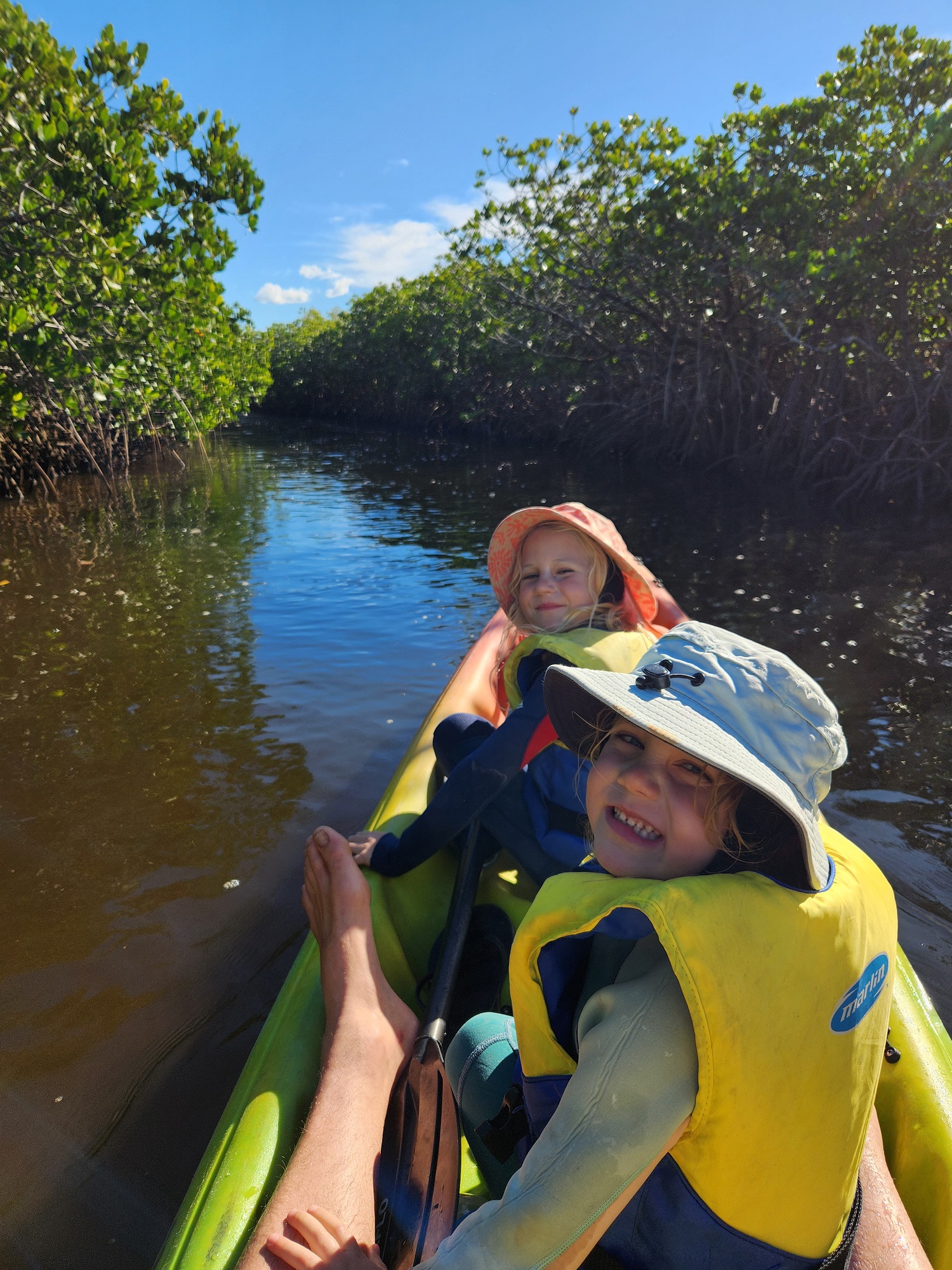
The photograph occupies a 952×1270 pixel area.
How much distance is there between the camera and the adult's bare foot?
67.1 inches

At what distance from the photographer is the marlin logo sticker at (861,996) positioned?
3.21ft

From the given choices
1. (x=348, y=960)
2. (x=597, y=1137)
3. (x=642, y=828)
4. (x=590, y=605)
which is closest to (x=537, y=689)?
(x=590, y=605)

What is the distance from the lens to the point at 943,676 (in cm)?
485

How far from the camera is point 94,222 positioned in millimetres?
6484

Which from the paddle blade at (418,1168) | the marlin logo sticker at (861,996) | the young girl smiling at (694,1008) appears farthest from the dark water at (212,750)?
the marlin logo sticker at (861,996)

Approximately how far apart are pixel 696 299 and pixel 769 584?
7.46 m

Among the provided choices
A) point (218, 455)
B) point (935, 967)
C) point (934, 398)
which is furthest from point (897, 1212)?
point (218, 455)

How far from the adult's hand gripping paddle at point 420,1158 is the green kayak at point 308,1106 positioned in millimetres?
122

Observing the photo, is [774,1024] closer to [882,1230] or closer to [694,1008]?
[694,1008]

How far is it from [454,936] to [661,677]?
1.18 metres

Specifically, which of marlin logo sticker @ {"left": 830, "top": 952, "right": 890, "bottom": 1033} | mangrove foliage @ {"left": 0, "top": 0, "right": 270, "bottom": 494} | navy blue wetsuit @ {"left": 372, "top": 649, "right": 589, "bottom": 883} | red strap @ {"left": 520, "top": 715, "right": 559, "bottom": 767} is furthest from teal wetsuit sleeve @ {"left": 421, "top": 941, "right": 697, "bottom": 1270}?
mangrove foliage @ {"left": 0, "top": 0, "right": 270, "bottom": 494}

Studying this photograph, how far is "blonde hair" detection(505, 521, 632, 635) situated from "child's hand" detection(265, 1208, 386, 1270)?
157 cm

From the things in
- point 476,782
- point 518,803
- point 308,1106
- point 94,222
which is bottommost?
point 308,1106

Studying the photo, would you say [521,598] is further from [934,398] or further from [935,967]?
[934,398]
